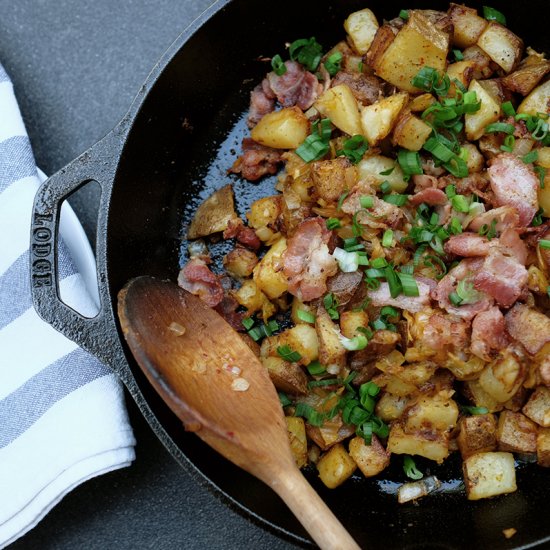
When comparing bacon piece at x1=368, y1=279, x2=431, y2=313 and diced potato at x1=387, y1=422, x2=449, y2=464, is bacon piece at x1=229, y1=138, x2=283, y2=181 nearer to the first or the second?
bacon piece at x1=368, y1=279, x2=431, y2=313

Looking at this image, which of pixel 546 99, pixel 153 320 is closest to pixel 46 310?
pixel 153 320

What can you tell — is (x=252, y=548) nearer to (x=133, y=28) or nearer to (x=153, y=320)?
(x=153, y=320)

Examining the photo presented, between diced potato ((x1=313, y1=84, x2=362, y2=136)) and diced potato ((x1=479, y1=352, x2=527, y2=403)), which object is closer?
diced potato ((x1=479, y1=352, x2=527, y2=403))

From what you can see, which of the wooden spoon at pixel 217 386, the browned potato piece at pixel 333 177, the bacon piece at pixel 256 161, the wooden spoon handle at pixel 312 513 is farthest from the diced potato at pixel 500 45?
the wooden spoon handle at pixel 312 513

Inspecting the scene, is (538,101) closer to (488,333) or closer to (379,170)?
(379,170)

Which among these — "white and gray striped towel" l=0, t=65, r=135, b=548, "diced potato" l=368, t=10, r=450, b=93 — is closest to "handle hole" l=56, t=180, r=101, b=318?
"white and gray striped towel" l=0, t=65, r=135, b=548

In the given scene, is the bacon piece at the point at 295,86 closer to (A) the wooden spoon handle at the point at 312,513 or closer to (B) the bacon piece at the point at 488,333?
(B) the bacon piece at the point at 488,333
